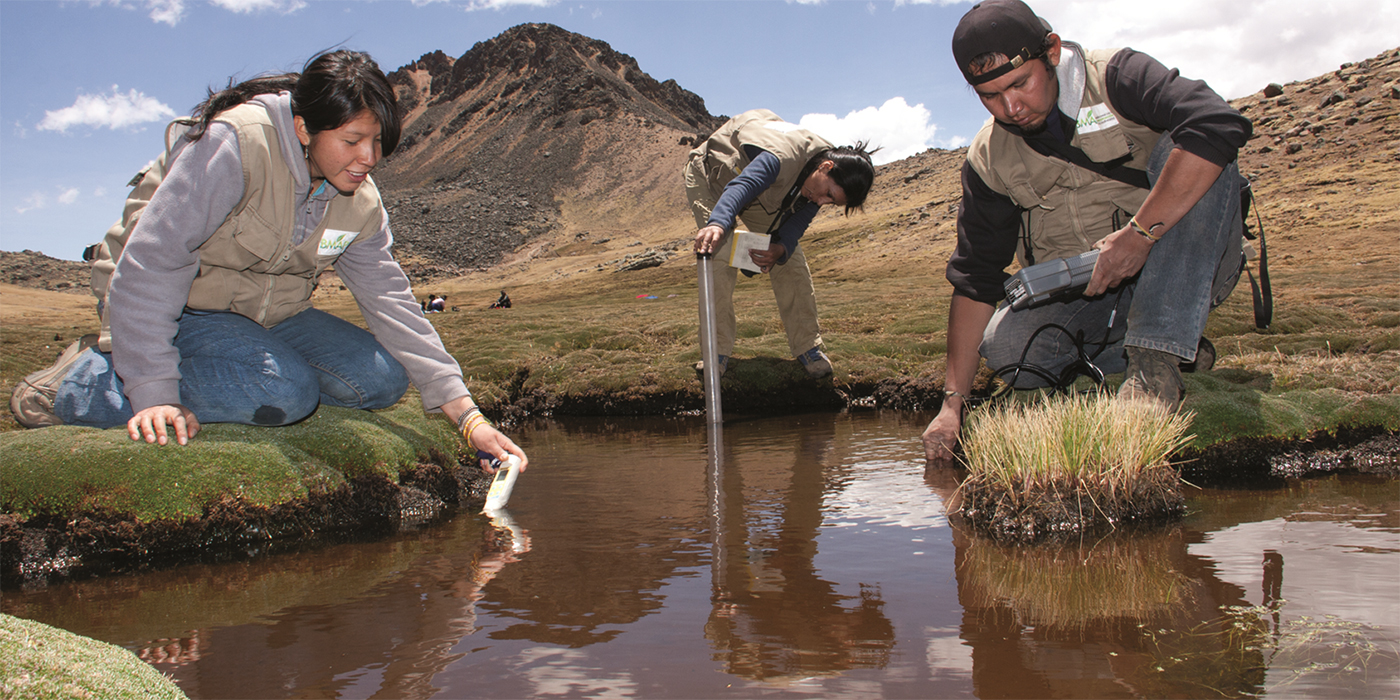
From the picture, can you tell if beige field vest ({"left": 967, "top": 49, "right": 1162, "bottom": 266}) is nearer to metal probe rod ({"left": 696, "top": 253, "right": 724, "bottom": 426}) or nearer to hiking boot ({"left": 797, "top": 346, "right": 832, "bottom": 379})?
metal probe rod ({"left": 696, "top": 253, "right": 724, "bottom": 426})

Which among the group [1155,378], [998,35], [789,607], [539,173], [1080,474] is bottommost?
[789,607]

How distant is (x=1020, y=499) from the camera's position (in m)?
3.83

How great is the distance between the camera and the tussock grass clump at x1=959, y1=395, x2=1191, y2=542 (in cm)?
376

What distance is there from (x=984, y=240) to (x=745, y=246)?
9.56ft

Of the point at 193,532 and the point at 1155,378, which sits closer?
the point at 193,532

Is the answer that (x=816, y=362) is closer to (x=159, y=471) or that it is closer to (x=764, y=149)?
(x=764, y=149)

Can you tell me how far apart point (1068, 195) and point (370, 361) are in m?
4.00

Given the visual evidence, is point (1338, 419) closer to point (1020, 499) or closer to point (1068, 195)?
point (1068, 195)

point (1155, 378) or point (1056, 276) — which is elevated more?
point (1056, 276)

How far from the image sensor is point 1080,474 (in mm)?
3809

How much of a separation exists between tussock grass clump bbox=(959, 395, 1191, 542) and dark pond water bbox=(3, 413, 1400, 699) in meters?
0.20

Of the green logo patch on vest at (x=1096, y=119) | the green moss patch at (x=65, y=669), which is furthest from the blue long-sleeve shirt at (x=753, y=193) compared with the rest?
the green moss patch at (x=65, y=669)

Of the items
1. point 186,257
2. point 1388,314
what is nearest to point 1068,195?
point 186,257

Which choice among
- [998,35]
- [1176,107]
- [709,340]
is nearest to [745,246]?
[709,340]
